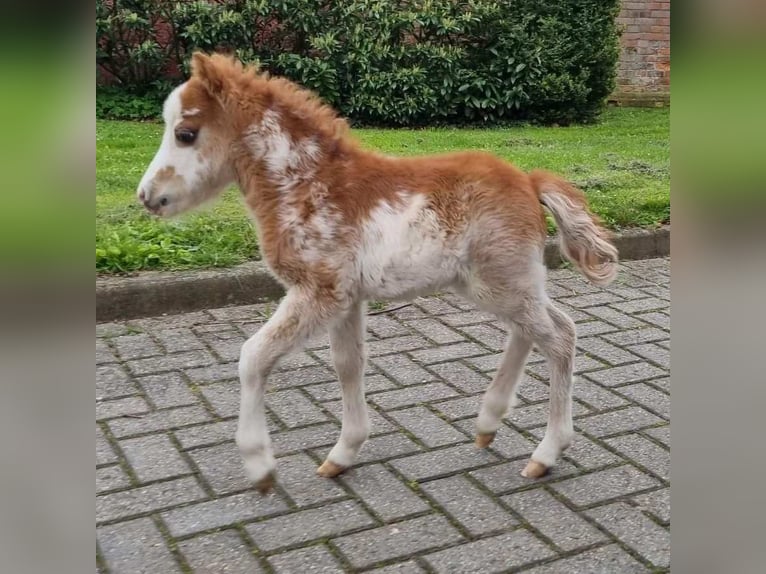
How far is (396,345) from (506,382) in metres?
1.38

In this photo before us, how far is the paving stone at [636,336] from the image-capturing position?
4512 millimetres

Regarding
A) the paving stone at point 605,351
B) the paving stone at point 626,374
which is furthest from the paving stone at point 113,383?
the paving stone at point 605,351

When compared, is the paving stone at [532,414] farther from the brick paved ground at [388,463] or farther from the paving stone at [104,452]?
the paving stone at [104,452]

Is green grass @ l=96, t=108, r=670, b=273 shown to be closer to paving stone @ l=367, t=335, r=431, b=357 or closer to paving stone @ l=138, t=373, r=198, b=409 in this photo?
paving stone @ l=138, t=373, r=198, b=409

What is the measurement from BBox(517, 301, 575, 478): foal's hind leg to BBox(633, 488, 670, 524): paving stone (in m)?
0.34

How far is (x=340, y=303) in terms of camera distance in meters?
2.64

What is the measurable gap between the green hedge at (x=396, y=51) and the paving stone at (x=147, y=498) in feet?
24.4

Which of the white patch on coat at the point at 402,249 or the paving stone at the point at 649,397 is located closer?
the white patch on coat at the point at 402,249

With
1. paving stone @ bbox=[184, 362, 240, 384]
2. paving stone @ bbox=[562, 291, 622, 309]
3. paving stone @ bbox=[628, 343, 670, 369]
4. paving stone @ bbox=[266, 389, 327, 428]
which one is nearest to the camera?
paving stone @ bbox=[266, 389, 327, 428]

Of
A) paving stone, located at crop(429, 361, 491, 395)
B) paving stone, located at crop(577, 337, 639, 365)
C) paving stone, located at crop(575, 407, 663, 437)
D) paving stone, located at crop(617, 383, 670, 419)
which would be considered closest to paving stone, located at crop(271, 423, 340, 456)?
paving stone, located at crop(429, 361, 491, 395)

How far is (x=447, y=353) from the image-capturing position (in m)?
4.32

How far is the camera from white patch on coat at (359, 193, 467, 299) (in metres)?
2.65
